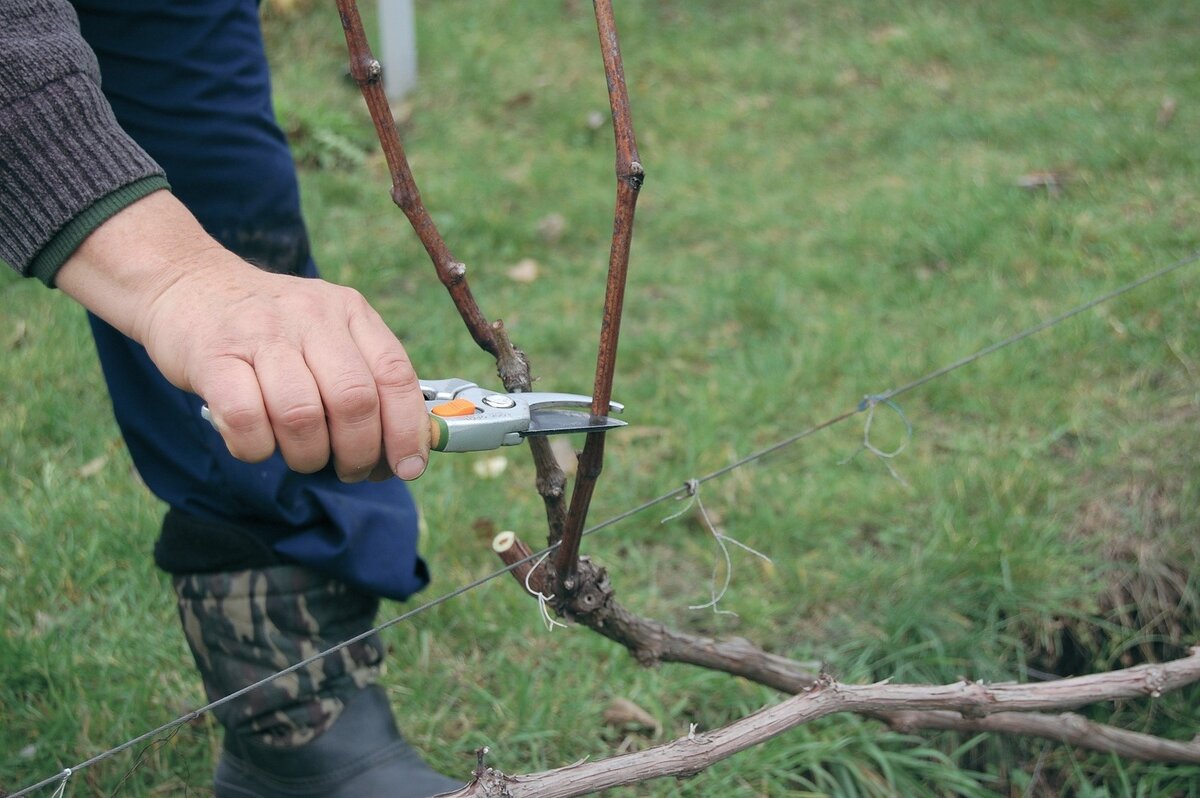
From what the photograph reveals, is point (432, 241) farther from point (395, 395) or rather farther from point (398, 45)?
point (398, 45)

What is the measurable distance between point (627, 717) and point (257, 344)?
118 cm

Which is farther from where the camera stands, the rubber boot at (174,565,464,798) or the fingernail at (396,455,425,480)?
the rubber boot at (174,565,464,798)

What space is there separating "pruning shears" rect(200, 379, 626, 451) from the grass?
1.82 ft

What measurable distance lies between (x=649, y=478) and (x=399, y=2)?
8.72ft

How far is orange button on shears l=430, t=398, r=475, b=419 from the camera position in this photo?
1.11 m

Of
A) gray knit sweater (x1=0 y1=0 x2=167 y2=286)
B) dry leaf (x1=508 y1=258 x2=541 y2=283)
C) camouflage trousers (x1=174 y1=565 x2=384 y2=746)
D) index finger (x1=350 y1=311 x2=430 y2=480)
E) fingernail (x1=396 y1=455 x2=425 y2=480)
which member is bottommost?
dry leaf (x1=508 y1=258 x2=541 y2=283)

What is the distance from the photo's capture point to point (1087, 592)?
2096 millimetres

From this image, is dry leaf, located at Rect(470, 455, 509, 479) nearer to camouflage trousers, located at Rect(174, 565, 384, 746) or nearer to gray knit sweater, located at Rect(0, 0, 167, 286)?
camouflage trousers, located at Rect(174, 565, 384, 746)

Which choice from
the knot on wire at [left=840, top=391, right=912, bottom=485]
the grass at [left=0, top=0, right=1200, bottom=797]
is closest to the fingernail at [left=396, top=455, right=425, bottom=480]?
the grass at [left=0, top=0, right=1200, bottom=797]

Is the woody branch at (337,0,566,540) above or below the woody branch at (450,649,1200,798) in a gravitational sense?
above

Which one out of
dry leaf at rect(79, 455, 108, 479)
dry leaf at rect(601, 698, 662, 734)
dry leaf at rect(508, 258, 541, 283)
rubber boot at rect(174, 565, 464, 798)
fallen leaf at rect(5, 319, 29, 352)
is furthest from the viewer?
dry leaf at rect(508, 258, 541, 283)

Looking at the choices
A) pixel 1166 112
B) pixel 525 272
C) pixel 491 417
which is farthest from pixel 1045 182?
pixel 491 417

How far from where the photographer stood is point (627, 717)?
1.93m

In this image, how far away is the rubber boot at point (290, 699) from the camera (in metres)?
1.63
